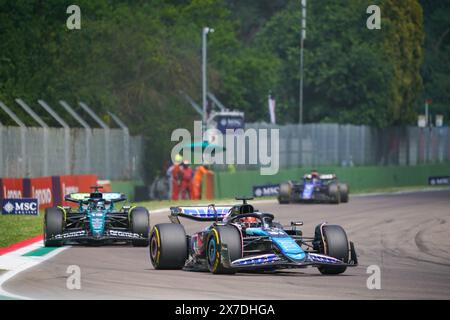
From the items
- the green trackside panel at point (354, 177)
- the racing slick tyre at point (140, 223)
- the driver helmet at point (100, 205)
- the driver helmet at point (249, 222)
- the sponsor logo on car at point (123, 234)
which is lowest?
the green trackside panel at point (354, 177)

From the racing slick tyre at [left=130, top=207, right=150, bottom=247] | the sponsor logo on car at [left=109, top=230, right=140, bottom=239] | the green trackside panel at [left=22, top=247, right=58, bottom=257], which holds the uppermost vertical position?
the racing slick tyre at [left=130, top=207, right=150, bottom=247]

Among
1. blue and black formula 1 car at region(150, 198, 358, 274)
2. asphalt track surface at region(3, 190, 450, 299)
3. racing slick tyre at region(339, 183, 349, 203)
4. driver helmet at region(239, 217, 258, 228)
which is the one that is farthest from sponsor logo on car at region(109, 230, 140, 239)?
racing slick tyre at region(339, 183, 349, 203)

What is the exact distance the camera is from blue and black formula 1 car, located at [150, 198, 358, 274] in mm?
16422

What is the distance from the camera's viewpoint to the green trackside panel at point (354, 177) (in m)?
47.2

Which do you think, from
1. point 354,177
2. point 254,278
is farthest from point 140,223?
point 354,177

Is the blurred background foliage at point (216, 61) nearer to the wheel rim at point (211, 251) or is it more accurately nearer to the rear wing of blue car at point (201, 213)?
the rear wing of blue car at point (201, 213)

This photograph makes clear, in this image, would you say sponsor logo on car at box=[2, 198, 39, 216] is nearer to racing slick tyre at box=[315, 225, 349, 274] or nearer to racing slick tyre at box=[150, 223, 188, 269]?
racing slick tyre at box=[150, 223, 188, 269]

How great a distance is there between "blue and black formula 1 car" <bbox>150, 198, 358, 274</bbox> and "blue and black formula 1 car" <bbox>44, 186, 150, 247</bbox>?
13.9ft

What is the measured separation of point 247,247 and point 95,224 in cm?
543

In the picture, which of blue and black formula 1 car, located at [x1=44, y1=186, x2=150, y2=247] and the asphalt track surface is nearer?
the asphalt track surface

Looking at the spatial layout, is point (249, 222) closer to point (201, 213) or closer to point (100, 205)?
point (201, 213)

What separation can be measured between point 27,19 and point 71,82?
11.5ft

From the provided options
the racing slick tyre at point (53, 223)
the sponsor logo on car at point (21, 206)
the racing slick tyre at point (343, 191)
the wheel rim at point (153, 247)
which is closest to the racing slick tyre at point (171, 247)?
the wheel rim at point (153, 247)

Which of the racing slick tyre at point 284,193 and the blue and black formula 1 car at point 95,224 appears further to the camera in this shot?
the racing slick tyre at point 284,193
